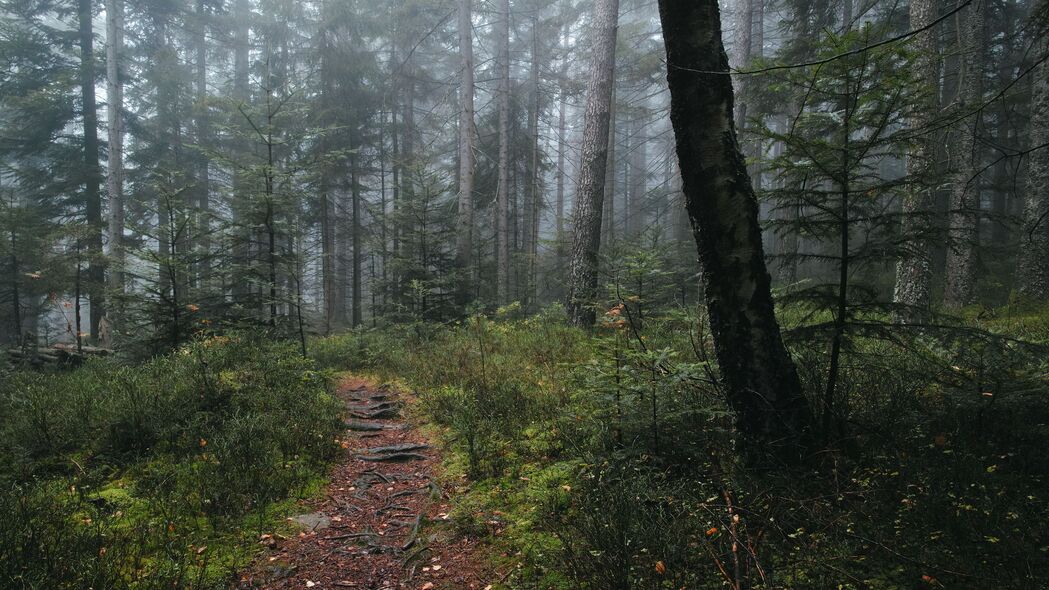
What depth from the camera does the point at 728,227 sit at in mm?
3287

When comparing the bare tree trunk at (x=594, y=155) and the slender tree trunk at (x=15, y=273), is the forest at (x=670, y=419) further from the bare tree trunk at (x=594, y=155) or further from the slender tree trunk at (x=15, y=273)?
the slender tree trunk at (x=15, y=273)

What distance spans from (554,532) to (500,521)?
0.69 meters

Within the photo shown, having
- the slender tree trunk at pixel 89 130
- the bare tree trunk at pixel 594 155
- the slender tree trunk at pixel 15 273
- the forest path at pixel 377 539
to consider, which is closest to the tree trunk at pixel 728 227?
the forest path at pixel 377 539

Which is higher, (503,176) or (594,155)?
(503,176)

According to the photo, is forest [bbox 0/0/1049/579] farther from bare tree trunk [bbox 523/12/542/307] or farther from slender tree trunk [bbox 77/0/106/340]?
slender tree trunk [bbox 77/0/106/340]

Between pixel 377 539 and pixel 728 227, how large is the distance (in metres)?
3.79

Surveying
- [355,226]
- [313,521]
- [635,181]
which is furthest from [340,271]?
[313,521]

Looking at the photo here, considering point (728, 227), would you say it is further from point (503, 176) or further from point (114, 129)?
point (114, 129)

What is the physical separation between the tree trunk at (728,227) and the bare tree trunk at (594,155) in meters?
6.37

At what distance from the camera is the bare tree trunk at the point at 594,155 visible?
32.1ft

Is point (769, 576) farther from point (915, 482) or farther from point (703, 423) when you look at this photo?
point (703, 423)

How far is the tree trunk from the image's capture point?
3252 millimetres

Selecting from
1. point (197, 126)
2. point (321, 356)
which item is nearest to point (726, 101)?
point (321, 356)

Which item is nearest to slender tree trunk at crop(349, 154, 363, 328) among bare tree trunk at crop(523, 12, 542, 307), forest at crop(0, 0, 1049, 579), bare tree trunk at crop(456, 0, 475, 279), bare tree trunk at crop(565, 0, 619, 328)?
bare tree trunk at crop(523, 12, 542, 307)
